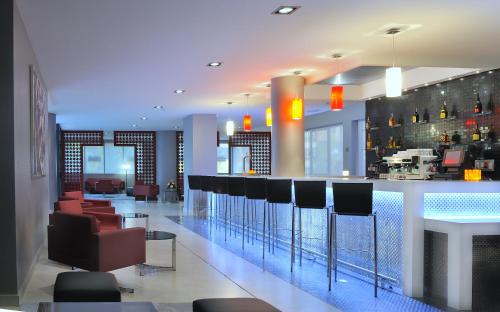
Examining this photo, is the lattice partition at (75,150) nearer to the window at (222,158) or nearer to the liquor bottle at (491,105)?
the window at (222,158)

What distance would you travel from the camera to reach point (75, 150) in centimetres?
2094

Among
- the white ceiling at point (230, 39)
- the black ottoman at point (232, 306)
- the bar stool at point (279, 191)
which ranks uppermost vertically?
the white ceiling at point (230, 39)

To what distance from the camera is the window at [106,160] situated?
23656 millimetres

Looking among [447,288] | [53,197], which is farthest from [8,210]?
[53,197]

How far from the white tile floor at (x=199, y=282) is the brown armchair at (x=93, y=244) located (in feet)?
1.09

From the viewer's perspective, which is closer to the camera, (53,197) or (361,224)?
(361,224)

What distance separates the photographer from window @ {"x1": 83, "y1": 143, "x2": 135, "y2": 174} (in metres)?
23.7

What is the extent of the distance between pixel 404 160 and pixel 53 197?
1084 cm

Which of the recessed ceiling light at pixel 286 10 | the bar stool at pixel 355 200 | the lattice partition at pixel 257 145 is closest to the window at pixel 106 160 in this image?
the lattice partition at pixel 257 145

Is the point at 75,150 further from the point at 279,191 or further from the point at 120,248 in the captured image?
the point at 120,248

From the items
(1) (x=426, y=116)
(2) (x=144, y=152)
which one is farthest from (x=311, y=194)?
(2) (x=144, y=152)

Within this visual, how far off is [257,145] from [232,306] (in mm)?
18734

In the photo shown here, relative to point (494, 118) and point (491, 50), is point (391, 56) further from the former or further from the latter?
point (494, 118)

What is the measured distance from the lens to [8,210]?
188 inches
